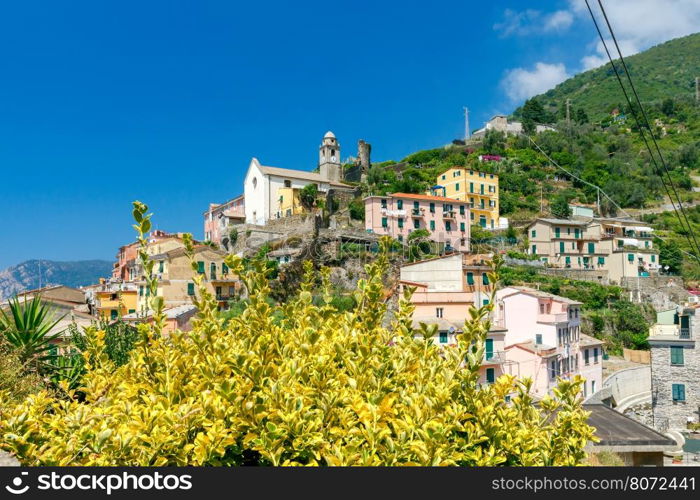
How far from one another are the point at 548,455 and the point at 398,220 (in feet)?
170

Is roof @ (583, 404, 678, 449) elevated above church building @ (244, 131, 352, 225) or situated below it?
below

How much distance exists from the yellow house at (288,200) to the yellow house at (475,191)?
17621 mm

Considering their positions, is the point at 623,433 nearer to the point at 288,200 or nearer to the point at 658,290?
the point at 658,290

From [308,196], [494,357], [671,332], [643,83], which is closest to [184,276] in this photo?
[308,196]

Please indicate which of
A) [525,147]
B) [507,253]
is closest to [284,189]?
[507,253]

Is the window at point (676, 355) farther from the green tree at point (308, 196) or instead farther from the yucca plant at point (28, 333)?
the green tree at point (308, 196)

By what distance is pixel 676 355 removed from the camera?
107 ft

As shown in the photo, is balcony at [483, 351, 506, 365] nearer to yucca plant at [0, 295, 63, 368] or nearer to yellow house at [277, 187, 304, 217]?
yucca plant at [0, 295, 63, 368]

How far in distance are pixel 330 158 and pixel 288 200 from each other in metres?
15.2

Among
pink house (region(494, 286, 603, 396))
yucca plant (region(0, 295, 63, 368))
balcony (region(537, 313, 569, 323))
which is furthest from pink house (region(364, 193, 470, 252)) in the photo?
yucca plant (region(0, 295, 63, 368))

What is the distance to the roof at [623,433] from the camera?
492 inches

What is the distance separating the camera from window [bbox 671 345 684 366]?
32281 mm

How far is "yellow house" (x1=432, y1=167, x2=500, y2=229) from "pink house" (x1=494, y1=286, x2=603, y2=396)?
92.4ft

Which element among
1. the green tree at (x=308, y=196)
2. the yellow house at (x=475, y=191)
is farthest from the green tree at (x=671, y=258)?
the green tree at (x=308, y=196)
